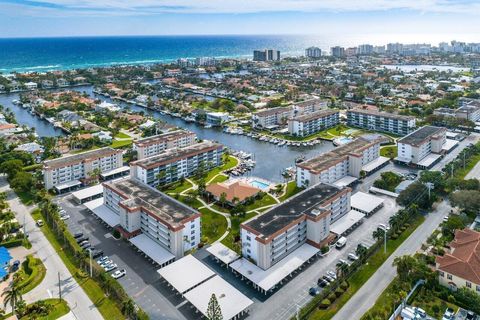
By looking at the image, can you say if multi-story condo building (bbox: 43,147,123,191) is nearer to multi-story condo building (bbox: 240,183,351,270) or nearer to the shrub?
multi-story condo building (bbox: 240,183,351,270)

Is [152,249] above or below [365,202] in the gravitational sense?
below

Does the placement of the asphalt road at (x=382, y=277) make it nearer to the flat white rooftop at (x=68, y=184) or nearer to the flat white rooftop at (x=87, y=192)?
the flat white rooftop at (x=87, y=192)

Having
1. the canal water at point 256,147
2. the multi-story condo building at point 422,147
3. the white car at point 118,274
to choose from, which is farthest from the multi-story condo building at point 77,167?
the multi-story condo building at point 422,147

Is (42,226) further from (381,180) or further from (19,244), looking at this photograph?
(381,180)

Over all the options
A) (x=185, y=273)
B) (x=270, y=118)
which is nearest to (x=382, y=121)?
(x=270, y=118)

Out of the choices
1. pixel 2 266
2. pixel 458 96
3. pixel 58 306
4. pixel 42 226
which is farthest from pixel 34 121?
pixel 458 96

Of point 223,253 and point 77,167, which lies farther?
point 77,167

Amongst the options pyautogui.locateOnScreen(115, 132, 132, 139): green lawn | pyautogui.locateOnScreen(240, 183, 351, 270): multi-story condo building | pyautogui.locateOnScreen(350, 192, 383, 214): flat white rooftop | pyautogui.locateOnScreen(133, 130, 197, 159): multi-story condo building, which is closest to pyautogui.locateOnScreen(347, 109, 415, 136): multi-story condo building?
pyautogui.locateOnScreen(350, 192, 383, 214): flat white rooftop

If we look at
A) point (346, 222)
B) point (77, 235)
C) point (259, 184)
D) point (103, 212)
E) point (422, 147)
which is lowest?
point (77, 235)

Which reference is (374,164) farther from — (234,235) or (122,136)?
(122,136)
